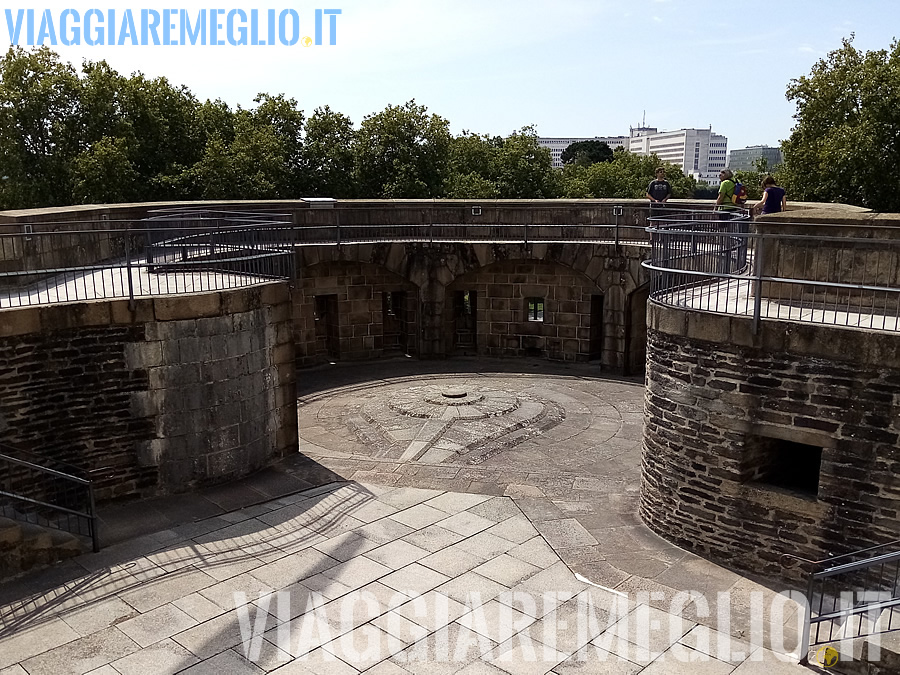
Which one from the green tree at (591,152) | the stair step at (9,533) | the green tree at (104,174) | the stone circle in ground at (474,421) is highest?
the green tree at (591,152)

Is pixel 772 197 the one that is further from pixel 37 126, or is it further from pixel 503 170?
pixel 37 126

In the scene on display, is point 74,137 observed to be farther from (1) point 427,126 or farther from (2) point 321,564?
(2) point 321,564

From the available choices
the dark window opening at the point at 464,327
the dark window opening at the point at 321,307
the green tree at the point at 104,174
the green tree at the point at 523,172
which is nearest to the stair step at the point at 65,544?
the dark window opening at the point at 321,307

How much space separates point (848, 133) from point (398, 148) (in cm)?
1750

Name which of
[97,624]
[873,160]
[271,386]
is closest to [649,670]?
[97,624]

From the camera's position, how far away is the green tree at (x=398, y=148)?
31922mm

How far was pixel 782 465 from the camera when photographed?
8.61 meters

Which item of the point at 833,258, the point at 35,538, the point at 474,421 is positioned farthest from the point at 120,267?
the point at 833,258

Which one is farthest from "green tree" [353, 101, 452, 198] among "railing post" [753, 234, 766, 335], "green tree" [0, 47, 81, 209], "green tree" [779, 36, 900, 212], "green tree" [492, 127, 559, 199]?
"railing post" [753, 234, 766, 335]

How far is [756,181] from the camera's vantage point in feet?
163

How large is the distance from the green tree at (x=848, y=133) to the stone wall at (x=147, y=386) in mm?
21347

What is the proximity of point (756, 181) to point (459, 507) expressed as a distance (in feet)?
153

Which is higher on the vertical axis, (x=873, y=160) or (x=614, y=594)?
(x=873, y=160)

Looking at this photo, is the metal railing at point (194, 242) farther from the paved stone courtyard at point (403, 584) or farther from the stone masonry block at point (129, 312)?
the paved stone courtyard at point (403, 584)
